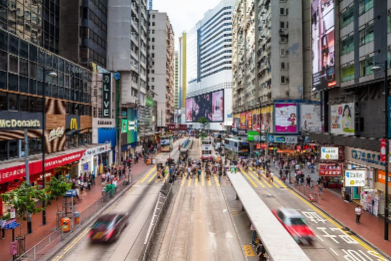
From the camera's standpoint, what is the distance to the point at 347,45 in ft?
98.9

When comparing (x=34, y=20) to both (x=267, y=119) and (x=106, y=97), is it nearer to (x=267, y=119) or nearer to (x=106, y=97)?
(x=106, y=97)

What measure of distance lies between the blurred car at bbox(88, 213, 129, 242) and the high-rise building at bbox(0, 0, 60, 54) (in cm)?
1710

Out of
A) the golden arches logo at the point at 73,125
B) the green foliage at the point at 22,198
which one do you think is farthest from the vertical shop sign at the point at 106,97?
the green foliage at the point at 22,198

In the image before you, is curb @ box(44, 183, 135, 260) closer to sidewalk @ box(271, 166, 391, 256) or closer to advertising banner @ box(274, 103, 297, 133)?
sidewalk @ box(271, 166, 391, 256)

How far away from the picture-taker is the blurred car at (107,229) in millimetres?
17688

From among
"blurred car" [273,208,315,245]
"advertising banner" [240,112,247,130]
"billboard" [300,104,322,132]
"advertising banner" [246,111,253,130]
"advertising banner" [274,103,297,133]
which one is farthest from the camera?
"advertising banner" [240,112,247,130]

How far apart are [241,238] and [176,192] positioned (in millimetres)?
15240

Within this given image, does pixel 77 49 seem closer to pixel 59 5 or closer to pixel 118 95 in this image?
pixel 59 5

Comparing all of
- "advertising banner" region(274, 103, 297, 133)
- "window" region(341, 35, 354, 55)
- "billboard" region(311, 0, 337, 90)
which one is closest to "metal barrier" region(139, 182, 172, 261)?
"billboard" region(311, 0, 337, 90)

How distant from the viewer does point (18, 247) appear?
15.5 meters

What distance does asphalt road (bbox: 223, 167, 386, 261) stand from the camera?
54.6 feet

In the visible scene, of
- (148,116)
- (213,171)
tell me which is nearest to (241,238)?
(213,171)

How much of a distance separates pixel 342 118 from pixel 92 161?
2925cm

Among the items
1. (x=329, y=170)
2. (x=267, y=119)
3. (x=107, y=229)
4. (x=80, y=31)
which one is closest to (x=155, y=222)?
(x=107, y=229)
